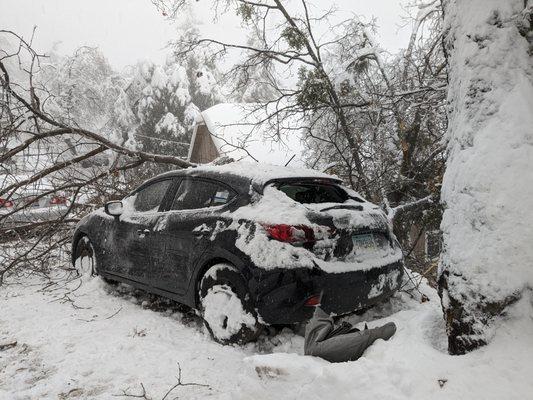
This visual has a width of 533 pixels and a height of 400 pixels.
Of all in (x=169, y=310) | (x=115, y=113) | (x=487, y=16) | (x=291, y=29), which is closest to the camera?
(x=487, y=16)

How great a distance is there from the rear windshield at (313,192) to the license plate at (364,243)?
20.1 inches

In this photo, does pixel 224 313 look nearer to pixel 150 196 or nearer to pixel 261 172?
pixel 261 172

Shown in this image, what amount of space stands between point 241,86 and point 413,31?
11.7 ft

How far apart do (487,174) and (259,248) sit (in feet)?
5.75

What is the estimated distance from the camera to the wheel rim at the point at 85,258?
5543mm

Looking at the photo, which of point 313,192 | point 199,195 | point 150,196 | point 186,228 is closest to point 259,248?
point 313,192

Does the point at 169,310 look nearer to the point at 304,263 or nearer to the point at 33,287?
the point at 304,263

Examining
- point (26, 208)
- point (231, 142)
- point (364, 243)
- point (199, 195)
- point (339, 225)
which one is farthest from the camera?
point (231, 142)

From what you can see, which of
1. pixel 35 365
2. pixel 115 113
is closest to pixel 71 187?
pixel 35 365

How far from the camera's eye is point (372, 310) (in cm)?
407

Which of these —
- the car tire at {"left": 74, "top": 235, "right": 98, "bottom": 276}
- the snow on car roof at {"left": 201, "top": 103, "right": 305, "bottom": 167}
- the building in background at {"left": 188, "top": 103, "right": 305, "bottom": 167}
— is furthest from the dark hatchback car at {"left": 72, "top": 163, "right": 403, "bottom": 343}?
the building in background at {"left": 188, "top": 103, "right": 305, "bottom": 167}

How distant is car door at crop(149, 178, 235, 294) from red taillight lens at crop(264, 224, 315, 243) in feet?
2.32

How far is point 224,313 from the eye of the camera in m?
3.46

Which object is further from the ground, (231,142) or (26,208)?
(231,142)
